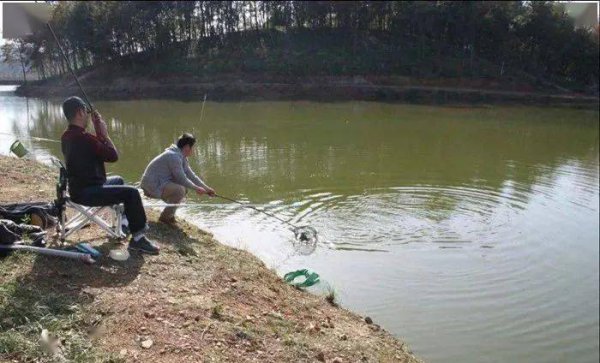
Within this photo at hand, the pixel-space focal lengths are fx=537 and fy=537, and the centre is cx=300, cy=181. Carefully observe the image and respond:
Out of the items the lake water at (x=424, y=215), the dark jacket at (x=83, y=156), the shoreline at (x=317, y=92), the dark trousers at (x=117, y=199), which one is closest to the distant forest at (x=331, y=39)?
the shoreline at (x=317, y=92)

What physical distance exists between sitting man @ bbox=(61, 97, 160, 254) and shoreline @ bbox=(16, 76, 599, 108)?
30.7 m

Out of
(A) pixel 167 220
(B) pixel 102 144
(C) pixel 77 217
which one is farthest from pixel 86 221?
(A) pixel 167 220

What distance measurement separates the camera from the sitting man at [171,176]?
6.18 m

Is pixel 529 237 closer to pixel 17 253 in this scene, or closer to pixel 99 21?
pixel 17 253

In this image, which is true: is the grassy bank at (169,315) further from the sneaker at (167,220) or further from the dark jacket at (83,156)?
the sneaker at (167,220)

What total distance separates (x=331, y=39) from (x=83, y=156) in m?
43.2

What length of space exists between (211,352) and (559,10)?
156ft

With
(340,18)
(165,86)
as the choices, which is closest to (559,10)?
(340,18)

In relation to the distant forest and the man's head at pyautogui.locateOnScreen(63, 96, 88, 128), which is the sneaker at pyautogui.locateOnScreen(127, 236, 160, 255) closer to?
the man's head at pyautogui.locateOnScreen(63, 96, 88, 128)

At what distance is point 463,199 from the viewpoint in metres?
11.1

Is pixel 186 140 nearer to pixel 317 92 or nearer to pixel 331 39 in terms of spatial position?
pixel 317 92

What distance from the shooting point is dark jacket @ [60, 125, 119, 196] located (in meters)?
4.60

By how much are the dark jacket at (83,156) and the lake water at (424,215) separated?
9.45 feet

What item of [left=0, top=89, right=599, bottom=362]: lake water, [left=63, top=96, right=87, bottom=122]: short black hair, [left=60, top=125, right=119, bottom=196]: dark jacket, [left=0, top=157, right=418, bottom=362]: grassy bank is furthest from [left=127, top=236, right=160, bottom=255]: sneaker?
[left=0, top=89, right=599, bottom=362]: lake water
